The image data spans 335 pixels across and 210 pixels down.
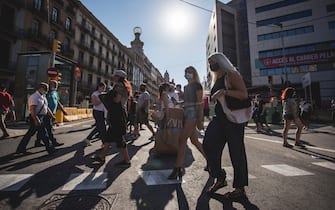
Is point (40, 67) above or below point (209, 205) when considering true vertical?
above

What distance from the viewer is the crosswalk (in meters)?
2.33

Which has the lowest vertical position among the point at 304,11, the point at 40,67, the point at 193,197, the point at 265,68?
the point at 193,197

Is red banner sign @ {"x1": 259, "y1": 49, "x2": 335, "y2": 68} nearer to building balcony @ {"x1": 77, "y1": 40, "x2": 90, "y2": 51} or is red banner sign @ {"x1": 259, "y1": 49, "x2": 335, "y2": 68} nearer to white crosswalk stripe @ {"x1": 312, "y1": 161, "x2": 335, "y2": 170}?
white crosswalk stripe @ {"x1": 312, "y1": 161, "x2": 335, "y2": 170}

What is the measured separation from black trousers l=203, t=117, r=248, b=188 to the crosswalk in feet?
2.07

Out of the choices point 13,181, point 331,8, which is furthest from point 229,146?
→ point 331,8

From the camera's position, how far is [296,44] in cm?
3091

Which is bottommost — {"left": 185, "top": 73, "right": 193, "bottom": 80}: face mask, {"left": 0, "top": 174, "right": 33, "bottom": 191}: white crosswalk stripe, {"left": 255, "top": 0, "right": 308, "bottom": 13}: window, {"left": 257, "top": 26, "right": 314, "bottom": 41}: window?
{"left": 0, "top": 174, "right": 33, "bottom": 191}: white crosswalk stripe

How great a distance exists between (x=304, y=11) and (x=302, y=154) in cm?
3823

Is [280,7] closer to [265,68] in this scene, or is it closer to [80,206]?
[265,68]

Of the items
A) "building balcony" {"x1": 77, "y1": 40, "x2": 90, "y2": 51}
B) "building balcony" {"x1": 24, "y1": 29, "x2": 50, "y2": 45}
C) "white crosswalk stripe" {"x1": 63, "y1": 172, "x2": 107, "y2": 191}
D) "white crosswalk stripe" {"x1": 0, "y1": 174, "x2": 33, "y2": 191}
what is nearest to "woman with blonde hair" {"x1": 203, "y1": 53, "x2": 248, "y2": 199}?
"white crosswalk stripe" {"x1": 63, "y1": 172, "x2": 107, "y2": 191}

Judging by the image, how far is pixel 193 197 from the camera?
2113mm

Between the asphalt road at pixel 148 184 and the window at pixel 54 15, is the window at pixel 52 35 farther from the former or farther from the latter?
the asphalt road at pixel 148 184

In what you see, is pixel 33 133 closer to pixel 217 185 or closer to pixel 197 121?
pixel 197 121

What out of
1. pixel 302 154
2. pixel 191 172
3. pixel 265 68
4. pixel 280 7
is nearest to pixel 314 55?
pixel 265 68
